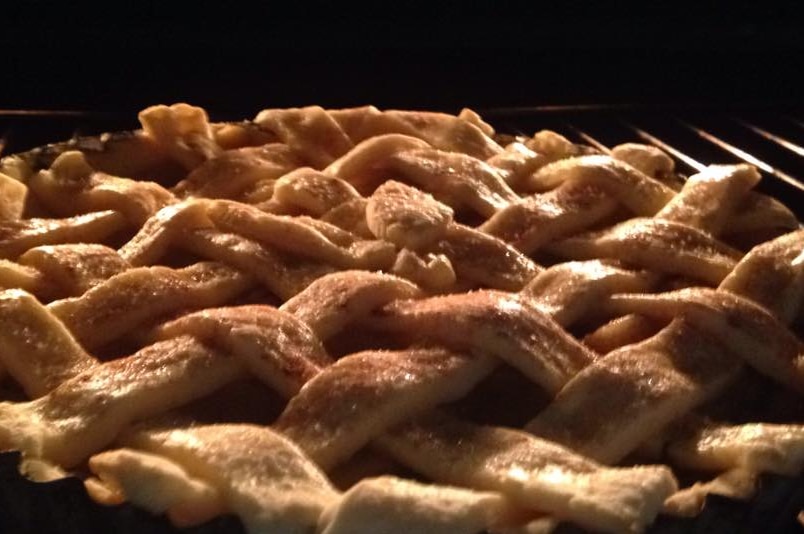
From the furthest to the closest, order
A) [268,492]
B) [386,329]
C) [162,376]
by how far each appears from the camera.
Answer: [386,329]
[162,376]
[268,492]

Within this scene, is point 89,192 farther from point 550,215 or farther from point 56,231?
point 550,215

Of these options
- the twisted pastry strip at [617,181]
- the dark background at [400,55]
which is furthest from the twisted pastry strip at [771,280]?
the dark background at [400,55]

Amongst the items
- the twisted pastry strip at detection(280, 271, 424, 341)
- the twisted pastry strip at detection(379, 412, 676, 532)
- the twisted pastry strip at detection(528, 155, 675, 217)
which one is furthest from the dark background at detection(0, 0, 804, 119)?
the twisted pastry strip at detection(379, 412, 676, 532)

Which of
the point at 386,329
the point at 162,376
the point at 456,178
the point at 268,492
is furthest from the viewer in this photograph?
the point at 456,178

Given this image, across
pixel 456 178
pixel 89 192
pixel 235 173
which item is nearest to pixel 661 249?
pixel 456 178

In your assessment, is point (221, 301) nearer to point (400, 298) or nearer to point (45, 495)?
point (400, 298)

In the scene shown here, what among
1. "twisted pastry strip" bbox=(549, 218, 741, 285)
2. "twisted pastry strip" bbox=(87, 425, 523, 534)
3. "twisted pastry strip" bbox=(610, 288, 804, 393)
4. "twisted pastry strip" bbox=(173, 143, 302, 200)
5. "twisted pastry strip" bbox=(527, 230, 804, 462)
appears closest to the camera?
"twisted pastry strip" bbox=(87, 425, 523, 534)

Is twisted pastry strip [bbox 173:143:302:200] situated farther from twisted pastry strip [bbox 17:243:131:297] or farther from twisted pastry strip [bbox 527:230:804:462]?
twisted pastry strip [bbox 527:230:804:462]

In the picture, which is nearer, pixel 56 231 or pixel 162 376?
pixel 162 376
